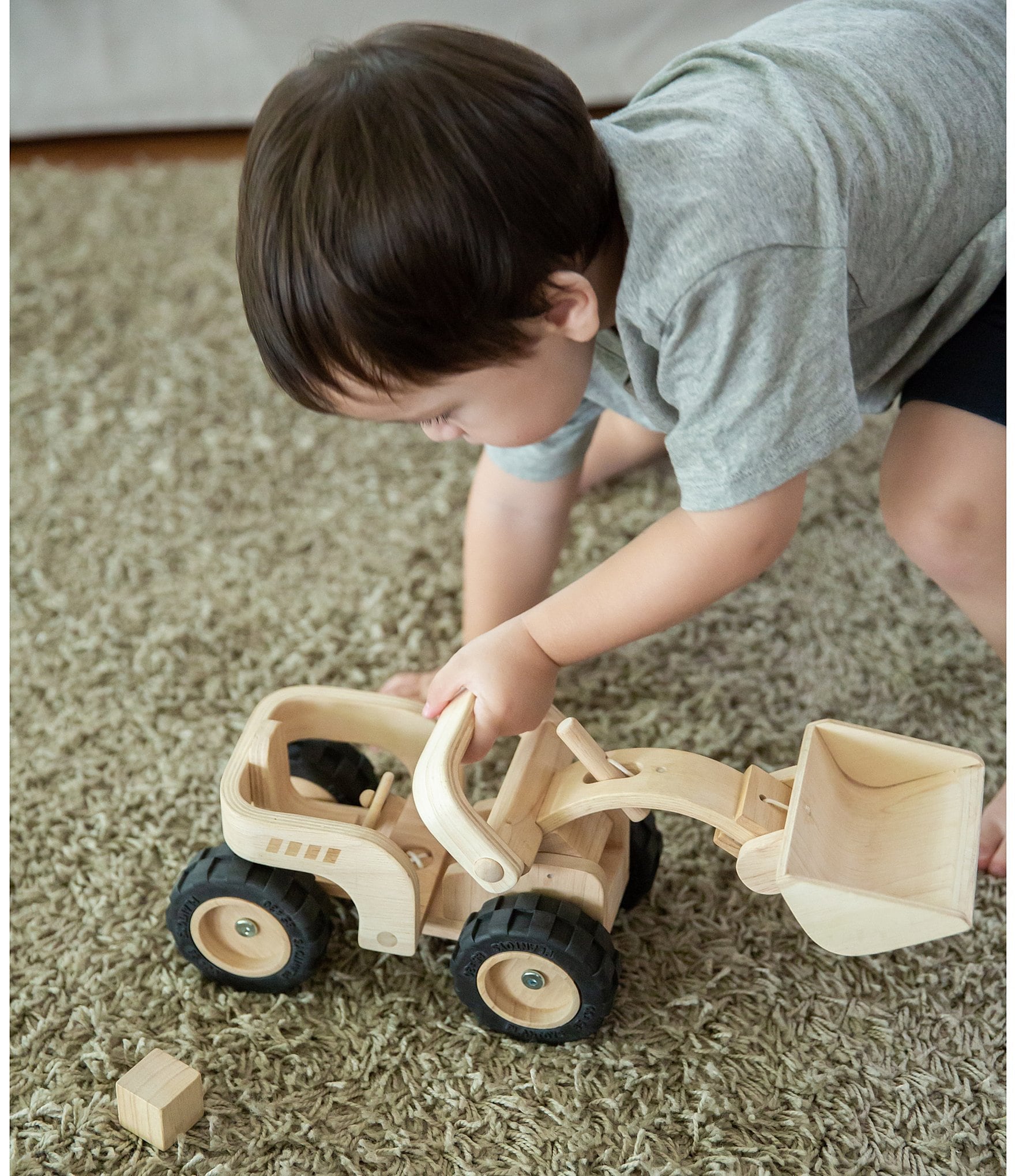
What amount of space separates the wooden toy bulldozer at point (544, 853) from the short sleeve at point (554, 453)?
254mm

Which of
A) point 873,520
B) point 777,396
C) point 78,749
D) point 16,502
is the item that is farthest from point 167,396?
point 777,396

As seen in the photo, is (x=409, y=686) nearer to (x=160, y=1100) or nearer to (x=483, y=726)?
(x=483, y=726)

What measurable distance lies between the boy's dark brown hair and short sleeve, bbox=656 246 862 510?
0.09 m

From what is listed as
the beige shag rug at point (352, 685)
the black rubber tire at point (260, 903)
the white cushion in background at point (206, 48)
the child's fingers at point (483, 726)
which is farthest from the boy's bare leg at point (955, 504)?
the white cushion in background at point (206, 48)

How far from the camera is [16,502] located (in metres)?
1.26

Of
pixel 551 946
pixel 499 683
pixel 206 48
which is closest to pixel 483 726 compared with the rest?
pixel 499 683

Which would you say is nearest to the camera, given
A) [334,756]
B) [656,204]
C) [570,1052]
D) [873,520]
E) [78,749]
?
[656,204]

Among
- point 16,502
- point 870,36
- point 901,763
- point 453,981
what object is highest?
point 870,36

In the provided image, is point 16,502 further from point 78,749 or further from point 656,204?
point 656,204

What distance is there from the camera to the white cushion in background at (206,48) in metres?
1.89

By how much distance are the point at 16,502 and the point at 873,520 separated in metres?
0.91

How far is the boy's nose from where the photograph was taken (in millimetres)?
725

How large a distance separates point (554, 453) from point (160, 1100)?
0.56 metres

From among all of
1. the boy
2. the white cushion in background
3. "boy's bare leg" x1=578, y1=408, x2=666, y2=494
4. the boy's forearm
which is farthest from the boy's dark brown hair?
the white cushion in background
